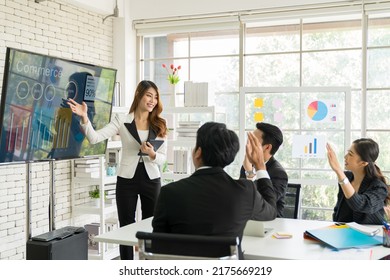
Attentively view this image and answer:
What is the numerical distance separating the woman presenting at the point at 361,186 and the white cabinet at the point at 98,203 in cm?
258

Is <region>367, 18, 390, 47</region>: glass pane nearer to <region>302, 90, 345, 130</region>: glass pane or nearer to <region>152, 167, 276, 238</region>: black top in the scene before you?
<region>302, 90, 345, 130</region>: glass pane

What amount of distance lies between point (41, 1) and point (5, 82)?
187cm

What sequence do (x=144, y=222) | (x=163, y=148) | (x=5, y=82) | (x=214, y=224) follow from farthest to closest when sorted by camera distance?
(x=163, y=148)
(x=5, y=82)
(x=144, y=222)
(x=214, y=224)

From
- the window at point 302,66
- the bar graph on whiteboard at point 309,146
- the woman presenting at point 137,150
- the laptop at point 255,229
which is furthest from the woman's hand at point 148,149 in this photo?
the bar graph on whiteboard at point 309,146

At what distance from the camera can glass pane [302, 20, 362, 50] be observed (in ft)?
16.7

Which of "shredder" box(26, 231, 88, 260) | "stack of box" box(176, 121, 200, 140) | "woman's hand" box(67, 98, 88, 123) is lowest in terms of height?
"shredder" box(26, 231, 88, 260)

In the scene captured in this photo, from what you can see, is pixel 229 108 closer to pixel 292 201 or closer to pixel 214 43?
pixel 214 43

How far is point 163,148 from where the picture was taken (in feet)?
12.1

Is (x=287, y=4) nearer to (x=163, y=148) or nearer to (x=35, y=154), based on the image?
(x=163, y=148)

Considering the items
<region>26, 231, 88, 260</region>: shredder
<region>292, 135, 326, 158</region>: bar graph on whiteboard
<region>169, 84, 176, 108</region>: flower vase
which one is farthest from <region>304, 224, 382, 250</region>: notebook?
<region>169, 84, 176, 108</region>: flower vase

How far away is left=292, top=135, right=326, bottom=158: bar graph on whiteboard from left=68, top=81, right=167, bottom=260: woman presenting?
1.81 m

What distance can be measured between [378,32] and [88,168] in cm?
352

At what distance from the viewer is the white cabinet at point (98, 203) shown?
468 cm

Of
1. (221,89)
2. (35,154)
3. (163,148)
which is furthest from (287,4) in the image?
(35,154)
